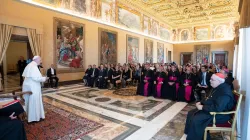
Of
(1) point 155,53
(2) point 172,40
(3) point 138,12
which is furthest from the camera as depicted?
(2) point 172,40

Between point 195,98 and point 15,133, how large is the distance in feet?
19.4

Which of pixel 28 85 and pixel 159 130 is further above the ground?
pixel 28 85

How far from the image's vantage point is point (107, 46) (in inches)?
471

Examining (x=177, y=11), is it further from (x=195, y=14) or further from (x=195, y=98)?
(x=195, y=98)

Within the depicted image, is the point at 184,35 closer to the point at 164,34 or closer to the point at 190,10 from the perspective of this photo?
the point at 164,34

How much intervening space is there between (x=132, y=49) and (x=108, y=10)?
182 inches

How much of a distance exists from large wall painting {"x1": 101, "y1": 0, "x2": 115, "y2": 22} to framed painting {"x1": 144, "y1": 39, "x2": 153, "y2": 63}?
5841 millimetres

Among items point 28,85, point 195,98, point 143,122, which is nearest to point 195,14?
point 195,98

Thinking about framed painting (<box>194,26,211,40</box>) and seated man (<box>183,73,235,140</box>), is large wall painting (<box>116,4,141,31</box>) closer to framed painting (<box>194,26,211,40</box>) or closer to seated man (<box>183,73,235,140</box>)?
framed painting (<box>194,26,211,40</box>)

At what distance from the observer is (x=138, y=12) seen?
48.8 feet

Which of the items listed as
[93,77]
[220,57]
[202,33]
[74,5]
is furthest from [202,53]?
[74,5]

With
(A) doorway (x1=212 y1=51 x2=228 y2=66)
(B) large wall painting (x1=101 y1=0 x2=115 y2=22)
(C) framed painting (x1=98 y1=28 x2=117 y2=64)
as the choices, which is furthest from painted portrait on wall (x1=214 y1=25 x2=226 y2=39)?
(B) large wall painting (x1=101 y1=0 x2=115 y2=22)

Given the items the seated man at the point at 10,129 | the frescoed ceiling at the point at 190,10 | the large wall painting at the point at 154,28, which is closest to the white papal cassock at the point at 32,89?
the seated man at the point at 10,129

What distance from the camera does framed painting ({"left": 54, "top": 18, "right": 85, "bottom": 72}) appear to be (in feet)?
28.8
